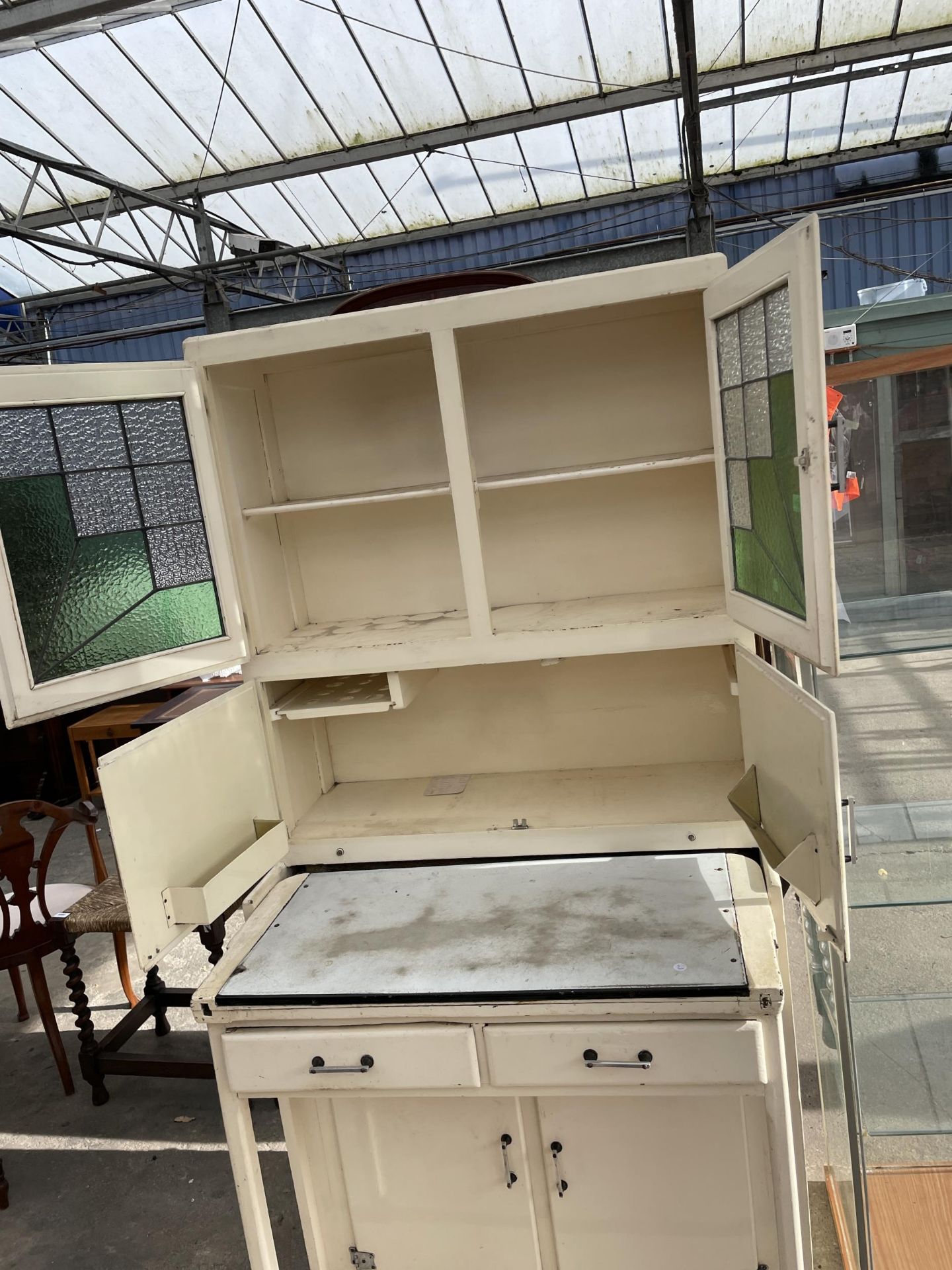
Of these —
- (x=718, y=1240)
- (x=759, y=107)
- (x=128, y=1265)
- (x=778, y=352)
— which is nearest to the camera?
(x=778, y=352)

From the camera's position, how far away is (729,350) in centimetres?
192

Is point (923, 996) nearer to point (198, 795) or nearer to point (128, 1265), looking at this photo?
point (198, 795)

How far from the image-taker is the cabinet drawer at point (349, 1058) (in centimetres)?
171

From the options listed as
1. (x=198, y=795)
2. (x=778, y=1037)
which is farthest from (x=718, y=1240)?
(x=198, y=795)

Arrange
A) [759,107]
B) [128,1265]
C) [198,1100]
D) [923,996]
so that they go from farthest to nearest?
[759,107], [198,1100], [128,1265], [923,996]

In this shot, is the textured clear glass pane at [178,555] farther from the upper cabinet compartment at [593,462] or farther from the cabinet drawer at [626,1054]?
the cabinet drawer at [626,1054]

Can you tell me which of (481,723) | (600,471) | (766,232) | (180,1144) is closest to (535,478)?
(600,471)

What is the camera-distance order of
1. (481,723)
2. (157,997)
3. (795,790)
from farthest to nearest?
(157,997) < (481,723) < (795,790)

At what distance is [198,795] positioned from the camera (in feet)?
6.99

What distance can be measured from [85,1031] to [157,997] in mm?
288

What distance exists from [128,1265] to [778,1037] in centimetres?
182

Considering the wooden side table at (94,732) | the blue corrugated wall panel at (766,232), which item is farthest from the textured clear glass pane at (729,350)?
the blue corrugated wall panel at (766,232)

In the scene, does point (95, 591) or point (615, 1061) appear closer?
point (615, 1061)

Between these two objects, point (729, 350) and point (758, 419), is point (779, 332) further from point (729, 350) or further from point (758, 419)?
point (729, 350)
